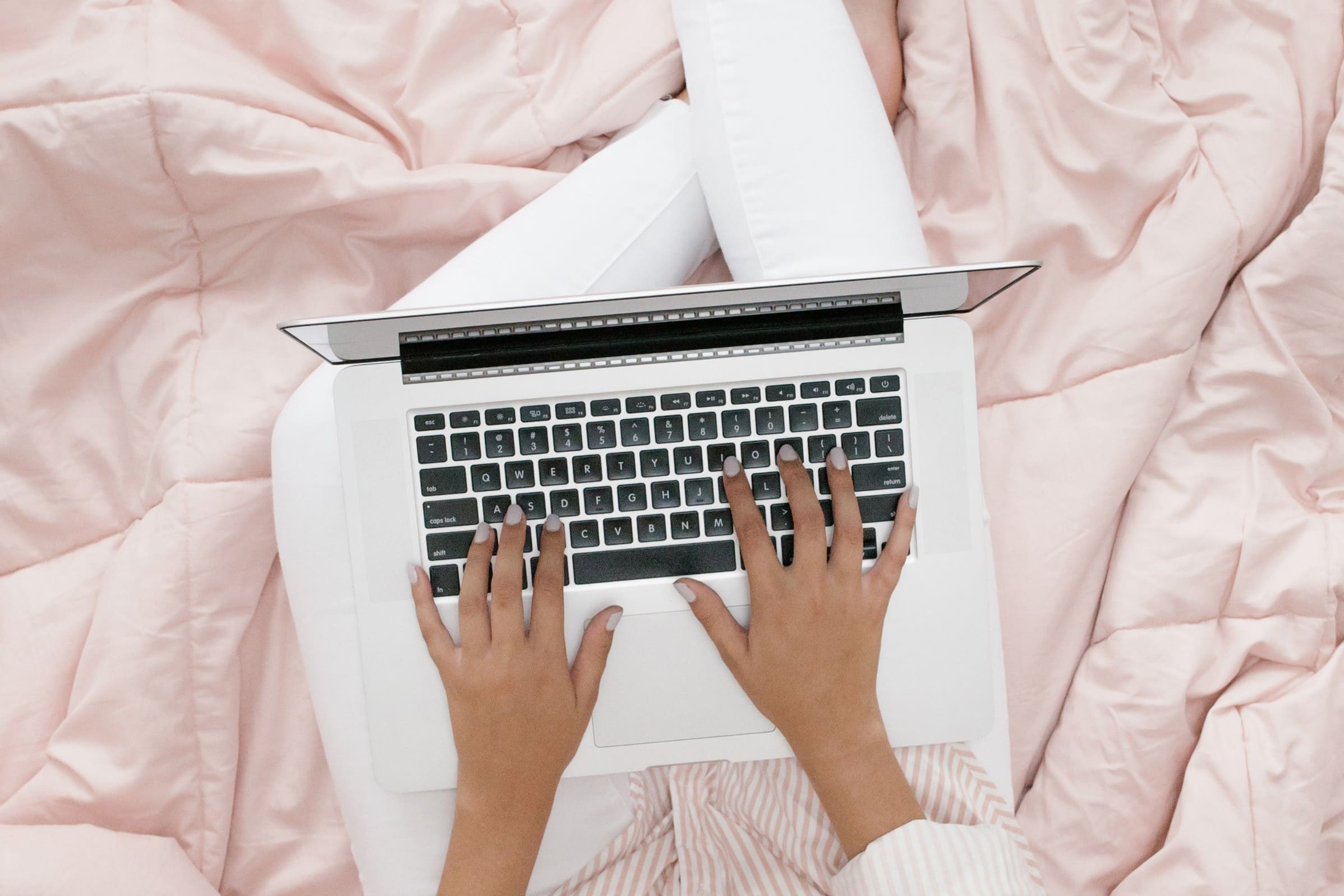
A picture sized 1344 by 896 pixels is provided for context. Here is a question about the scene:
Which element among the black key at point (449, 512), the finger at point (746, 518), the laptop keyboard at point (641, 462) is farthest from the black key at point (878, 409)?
the black key at point (449, 512)

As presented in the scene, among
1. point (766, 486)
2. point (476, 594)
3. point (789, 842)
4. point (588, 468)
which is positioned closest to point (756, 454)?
point (766, 486)

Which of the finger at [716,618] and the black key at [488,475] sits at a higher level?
the black key at [488,475]

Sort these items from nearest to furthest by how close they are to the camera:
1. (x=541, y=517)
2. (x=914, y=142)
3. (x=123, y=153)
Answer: (x=541, y=517) → (x=123, y=153) → (x=914, y=142)

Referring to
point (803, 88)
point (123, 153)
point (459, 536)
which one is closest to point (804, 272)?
point (803, 88)

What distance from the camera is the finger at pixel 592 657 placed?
69 cm

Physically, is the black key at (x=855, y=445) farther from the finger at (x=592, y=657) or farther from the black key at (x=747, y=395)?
the finger at (x=592, y=657)

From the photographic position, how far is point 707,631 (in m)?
0.70

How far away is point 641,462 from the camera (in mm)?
688

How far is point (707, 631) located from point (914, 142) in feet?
1.81

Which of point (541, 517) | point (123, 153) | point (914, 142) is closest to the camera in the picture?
point (541, 517)

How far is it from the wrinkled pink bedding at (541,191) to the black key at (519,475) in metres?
0.31

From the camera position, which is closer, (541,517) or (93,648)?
(541,517)

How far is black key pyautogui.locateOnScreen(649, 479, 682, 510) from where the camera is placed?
0.69m

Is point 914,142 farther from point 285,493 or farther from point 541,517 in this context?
point 285,493
